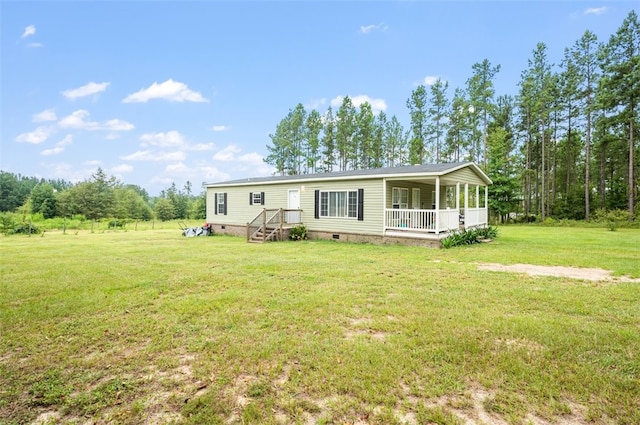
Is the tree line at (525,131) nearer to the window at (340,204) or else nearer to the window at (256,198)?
the window at (340,204)

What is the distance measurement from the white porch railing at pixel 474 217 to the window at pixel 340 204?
4669 millimetres

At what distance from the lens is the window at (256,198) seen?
16.1 metres

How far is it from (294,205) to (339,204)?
7.98 feet

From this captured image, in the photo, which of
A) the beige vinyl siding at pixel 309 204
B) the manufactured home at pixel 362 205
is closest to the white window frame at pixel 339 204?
the manufactured home at pixel 362 205

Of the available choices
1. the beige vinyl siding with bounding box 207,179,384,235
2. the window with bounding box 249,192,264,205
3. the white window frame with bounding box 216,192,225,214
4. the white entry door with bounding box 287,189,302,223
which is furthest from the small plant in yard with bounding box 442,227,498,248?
the white window frame with bounding box 216,192,225,214

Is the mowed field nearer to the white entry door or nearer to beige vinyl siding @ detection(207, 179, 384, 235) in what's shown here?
beige vinyl siding @ detection(207, 179, 384, 235)

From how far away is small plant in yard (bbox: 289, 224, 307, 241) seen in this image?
548 inches

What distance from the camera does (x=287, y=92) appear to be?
32.1m

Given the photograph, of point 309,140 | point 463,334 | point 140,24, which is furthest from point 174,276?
point 309,140

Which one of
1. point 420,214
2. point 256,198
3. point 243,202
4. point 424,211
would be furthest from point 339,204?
point 243,202

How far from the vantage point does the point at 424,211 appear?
37.7ft

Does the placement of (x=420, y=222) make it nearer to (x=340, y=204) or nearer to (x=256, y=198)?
(x=340, y=204)

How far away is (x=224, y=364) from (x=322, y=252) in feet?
23.5

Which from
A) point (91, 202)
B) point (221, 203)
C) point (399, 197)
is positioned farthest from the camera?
point (91, 202)
